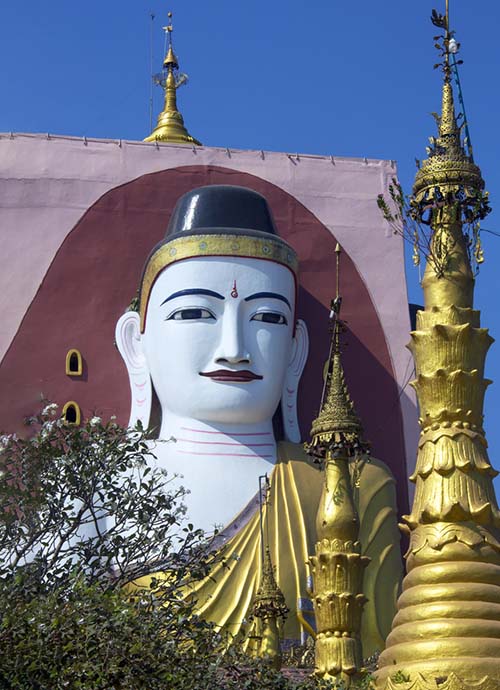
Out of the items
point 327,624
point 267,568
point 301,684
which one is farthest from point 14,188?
point 301,684

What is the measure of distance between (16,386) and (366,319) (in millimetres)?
4703

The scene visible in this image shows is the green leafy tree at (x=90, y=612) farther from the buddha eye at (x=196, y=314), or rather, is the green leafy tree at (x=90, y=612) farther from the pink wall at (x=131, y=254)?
the pink wall at (x=131, y=254)

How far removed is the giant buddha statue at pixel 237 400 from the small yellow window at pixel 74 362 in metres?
1.11

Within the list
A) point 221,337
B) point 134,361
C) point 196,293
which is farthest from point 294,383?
point 134,361

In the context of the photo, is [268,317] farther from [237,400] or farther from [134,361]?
[134,361]

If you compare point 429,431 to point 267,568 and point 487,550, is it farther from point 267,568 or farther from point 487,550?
point 267,568

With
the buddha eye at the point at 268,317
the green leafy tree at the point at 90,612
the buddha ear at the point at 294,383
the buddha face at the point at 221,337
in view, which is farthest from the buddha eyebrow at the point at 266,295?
the green leafy tree at the point at 90,612

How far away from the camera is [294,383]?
19.6 meters

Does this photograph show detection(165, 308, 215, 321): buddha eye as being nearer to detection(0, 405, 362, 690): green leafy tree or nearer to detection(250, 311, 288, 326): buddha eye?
detection(250, 311, 288, 326): buddha eye

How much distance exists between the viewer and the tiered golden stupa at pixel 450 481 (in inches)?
316

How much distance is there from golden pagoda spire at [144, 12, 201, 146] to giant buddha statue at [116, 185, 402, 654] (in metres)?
4.12

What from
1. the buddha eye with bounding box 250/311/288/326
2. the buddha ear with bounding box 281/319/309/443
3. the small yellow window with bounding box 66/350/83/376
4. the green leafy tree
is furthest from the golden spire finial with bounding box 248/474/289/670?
the green leafy tree

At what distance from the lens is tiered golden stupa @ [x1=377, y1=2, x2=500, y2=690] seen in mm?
8023

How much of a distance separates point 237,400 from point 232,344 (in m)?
0.72
